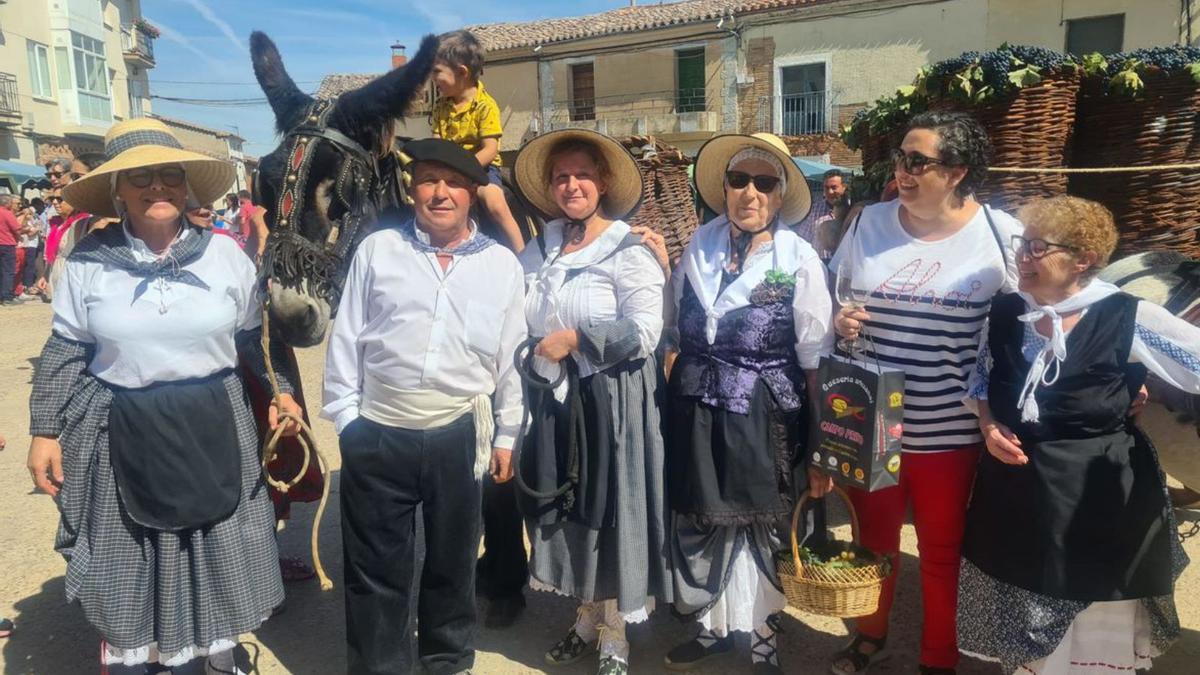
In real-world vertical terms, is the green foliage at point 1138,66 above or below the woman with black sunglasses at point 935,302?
above

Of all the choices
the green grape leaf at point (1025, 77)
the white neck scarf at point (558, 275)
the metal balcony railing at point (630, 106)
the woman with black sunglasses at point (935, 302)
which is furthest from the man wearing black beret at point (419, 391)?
the metal balcony railing at point (630, 106)

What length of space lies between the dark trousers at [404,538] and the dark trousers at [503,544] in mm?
572

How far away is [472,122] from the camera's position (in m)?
3.60

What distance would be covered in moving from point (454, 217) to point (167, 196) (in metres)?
0.90

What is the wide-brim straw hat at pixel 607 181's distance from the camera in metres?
2.85

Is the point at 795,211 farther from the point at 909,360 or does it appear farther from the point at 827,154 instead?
the point at 827,154

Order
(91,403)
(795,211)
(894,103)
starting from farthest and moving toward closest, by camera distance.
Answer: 1. (894,103)
2. (795,211)
3. (91,403)

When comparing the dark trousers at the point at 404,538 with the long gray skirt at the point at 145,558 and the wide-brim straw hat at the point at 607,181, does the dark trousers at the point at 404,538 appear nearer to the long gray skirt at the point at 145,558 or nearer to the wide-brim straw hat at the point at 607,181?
the long gray skirt at the point at 145,558

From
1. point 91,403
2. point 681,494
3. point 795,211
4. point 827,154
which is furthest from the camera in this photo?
point 827,154

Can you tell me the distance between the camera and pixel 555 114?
85.2 ft

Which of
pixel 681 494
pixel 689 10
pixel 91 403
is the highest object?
pixel 689 10

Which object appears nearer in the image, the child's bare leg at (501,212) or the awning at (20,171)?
the child's bare leg at (501,212)

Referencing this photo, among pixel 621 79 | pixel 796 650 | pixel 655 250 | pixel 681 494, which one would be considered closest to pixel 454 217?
pixel 655 250

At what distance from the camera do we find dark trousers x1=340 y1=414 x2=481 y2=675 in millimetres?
2516
